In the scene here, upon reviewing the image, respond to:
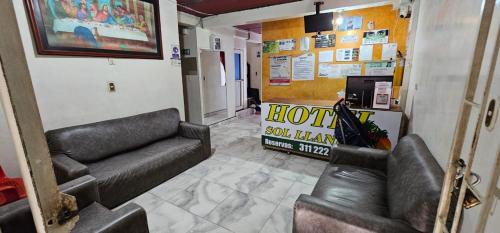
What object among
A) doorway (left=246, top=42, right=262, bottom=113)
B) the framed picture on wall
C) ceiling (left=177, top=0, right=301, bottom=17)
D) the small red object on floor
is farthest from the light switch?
doorway (left=246, top=42, right=262, bottom=113)

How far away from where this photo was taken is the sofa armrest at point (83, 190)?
161 cm

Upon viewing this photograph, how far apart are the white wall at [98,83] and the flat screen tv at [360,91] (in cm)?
279

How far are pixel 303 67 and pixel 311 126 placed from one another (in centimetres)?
182

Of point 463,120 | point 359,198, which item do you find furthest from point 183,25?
point 463,120

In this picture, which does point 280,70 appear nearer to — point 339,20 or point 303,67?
point 303,67

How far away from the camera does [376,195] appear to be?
173 centimetres

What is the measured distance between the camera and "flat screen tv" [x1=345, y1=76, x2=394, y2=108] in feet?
9.23

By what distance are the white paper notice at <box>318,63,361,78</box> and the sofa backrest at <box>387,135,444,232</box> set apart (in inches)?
98.6

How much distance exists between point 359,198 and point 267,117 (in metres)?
2.10

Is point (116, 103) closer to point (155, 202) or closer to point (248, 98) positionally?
point (155, 202)

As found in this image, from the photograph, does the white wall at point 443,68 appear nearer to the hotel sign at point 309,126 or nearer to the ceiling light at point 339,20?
the hotel sign at point 309,126

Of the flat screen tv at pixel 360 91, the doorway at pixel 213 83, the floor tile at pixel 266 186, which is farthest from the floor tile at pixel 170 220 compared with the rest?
the doorway at pixel 213 83

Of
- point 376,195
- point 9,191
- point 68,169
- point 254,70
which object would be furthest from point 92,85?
point 254,70

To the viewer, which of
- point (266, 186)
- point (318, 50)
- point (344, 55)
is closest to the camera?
point (266, 186)
